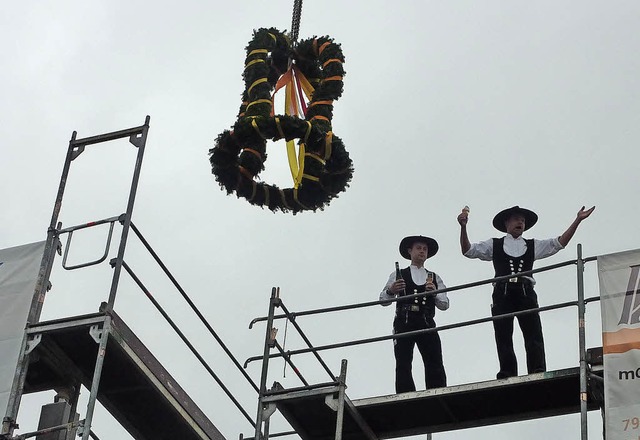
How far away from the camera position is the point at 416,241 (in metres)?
15.8

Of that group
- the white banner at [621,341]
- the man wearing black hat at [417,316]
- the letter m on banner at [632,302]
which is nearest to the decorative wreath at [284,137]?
the man wearing black hat at [417,316]

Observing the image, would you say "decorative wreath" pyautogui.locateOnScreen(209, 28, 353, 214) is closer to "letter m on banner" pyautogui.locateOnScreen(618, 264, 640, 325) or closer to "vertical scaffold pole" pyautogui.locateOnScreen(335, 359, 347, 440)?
"vertical scaffold pole" pyautogui.locateOnScreen(335, 359, 347, 440)

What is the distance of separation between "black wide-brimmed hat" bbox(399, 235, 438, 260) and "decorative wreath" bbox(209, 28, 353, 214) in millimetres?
958

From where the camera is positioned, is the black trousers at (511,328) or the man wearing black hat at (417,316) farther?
the man wearing black hat at (417,316)

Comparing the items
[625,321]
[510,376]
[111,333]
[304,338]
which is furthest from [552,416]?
[111,333]

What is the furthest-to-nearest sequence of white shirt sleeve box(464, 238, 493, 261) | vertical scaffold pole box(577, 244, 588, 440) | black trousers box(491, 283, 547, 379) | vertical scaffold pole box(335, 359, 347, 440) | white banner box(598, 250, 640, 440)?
1. white shirt sleeve box(464, 238, 493, 261)
2. black trousers box(491, 283, 547, 379)
3. vertical scaffold pole box(335, 359, 347, 440)
4. white banner box(598, 250, 640, 440)
5. vertical scaffold pole box(577, 244, 588, 440)

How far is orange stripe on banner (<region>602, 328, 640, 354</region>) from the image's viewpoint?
1305cm

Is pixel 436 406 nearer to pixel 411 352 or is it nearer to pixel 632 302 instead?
pixel 411 352

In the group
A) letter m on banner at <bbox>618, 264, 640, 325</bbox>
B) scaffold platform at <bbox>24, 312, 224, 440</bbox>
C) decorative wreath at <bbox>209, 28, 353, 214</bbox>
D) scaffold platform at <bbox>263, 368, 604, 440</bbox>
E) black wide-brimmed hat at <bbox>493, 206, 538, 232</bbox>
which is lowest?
scaffold platform at <bbox>24, 312, 224, 440</bbox>

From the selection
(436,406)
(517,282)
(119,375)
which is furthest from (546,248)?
(119,375)

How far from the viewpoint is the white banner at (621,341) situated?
12.7 m

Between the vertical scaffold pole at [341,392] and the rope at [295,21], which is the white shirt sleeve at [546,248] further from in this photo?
the rope at [295,21]

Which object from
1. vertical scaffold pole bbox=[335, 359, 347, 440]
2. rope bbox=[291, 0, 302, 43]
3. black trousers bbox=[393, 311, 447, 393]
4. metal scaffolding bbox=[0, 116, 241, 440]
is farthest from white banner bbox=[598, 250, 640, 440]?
rope bbox=[291, 0, 302, 43]

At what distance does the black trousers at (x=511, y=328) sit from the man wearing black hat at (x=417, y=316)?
0.81m
